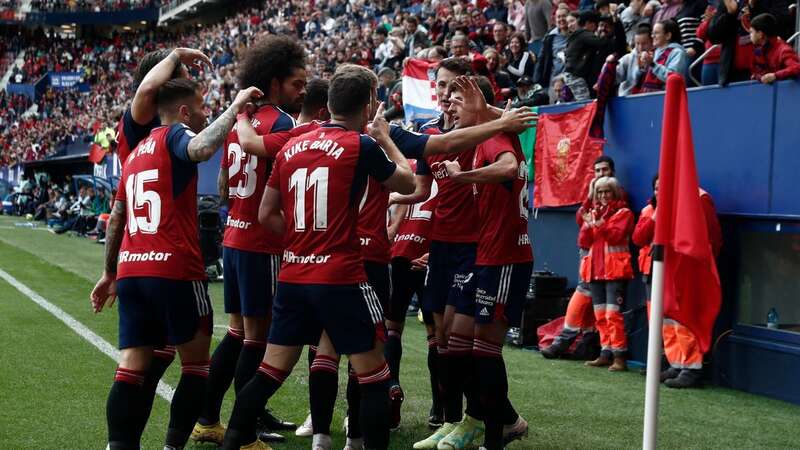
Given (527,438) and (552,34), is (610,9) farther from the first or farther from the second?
(527,438)

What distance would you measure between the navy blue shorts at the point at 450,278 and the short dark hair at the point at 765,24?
4085mm

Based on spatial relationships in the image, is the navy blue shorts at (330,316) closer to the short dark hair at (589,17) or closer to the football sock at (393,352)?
the football sock at (393,352)

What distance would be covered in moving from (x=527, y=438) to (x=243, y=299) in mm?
2134

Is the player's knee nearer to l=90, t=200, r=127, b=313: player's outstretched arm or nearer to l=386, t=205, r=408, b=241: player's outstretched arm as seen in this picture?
l=90, t=200, r=127, b=313: player's outstretched arm

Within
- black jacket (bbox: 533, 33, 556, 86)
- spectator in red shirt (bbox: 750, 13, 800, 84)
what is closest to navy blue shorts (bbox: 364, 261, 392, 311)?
spectator in red shirt (bbox: 750, 13, 800, 84)

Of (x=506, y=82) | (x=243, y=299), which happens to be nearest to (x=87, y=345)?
(x=243, y=299)

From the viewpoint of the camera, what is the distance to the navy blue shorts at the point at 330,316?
4.71m

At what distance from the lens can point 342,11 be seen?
2688 centimetres

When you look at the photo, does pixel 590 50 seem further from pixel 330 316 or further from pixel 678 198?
pixel 678 198

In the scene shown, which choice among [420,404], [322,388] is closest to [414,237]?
[420,404]

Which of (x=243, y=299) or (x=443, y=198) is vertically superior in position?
(x=443, y=198)

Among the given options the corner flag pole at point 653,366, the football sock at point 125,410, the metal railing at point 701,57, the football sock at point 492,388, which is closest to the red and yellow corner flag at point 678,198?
the corner flag pole at point 653,366

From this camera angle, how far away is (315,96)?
19.3 ft

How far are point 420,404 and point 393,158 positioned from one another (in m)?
3.01
